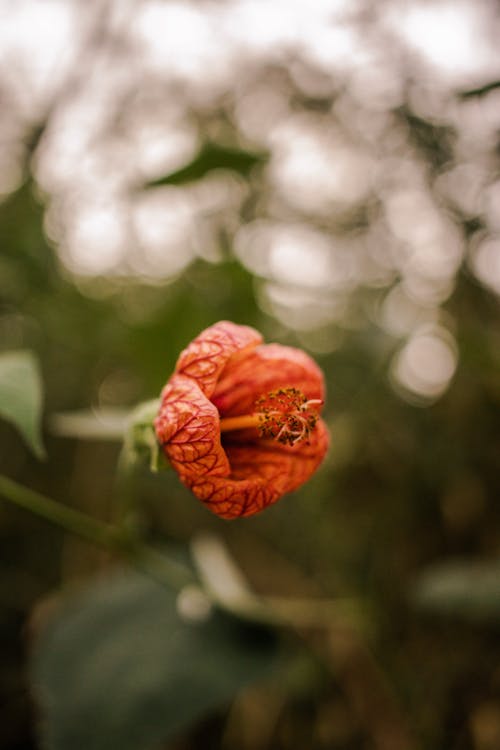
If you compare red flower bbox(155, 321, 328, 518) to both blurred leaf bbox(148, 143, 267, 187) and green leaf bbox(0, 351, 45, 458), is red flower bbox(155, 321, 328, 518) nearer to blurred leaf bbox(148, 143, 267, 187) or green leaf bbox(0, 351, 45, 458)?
green leaf bbox(0, 351, 45, 458)

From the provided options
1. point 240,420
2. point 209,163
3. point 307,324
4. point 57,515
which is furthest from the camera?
point 307,324

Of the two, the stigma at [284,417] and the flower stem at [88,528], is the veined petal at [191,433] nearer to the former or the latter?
the stigma at [284,417]

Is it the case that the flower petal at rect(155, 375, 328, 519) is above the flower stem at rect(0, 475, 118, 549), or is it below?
above

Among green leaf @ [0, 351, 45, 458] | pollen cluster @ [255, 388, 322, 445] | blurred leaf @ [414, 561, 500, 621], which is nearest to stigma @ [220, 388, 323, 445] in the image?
pollen cluster @ [255, 388, 322, 445]

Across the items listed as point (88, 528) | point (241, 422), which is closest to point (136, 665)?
point (88, 528)

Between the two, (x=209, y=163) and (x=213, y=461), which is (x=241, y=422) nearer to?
(x=213, y=461)

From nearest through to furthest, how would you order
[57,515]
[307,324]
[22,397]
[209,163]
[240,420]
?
[22,397]
[240,420]
[57,515]
[209,163]
[307,324]
